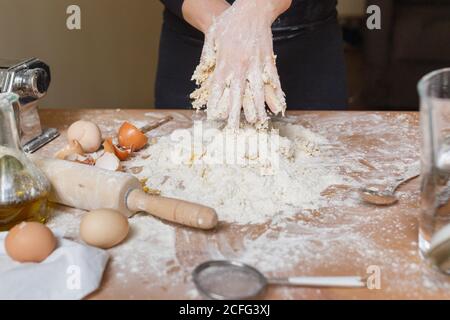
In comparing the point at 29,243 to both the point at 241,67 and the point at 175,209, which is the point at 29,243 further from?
the point at 241,67

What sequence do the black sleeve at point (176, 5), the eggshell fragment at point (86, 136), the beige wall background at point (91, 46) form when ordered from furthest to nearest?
the beige wall background at point (91, 46) < the black sleeve at point (176, 5) < the eggshell fragment at point (86, 136)

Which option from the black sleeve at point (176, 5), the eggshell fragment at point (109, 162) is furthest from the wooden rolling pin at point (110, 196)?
the black sleeve at point (176, 5)

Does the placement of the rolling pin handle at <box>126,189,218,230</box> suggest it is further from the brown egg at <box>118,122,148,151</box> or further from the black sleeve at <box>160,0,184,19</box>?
the black sleeve at <box>160,0,184,19</box>

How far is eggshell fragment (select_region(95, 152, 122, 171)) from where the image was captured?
1.11 m

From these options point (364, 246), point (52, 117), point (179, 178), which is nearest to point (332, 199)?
point (364, 246)

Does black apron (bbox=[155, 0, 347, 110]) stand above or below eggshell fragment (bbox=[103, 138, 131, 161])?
above

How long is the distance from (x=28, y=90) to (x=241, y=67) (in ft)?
1.44

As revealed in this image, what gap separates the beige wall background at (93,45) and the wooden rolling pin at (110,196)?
1469 mm

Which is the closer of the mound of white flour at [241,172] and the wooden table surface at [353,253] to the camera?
the wooden table surface at [353,253]

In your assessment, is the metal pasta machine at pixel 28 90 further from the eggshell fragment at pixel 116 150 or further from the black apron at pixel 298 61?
the black apron at pixel 298 61

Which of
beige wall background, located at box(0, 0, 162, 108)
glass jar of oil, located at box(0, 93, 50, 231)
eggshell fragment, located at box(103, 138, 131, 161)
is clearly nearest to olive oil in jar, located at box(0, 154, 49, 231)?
glass jar of oil, located at box(0, 93, 50, 231)

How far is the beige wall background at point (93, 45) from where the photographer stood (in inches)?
92.7

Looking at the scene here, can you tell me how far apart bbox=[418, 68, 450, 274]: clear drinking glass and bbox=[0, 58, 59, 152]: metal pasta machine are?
759mm
